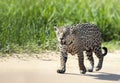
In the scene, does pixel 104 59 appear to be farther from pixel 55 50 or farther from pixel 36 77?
pixel 36 77

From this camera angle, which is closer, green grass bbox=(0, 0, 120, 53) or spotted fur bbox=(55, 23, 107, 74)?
spotted fur bbox=(55, 23, 107, 74)

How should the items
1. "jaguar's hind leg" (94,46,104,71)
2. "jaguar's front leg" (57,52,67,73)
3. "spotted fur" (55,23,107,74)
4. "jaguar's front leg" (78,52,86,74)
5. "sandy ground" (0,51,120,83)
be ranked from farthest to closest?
"jaguar's hind leg" (94,46,104,71)
"jaguar's front leg" (57,52,67,73)
"jaguar's front leg" (78,52,86,74)
"spotted fur" (55,23,107,74)
"sandy ground" (0,51,120,83)

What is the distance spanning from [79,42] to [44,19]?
8.98 ft

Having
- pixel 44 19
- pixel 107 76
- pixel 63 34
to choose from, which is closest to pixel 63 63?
pixel 63 34

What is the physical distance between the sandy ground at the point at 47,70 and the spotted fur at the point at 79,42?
0.19 m

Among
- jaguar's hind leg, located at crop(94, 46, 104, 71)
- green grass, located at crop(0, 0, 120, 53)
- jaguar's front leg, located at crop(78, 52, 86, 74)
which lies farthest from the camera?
green grass, located at crop(0, 0, 120, 53)

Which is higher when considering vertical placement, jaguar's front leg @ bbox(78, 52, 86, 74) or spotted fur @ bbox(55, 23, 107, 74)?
spotted fur @ bbox(55, 23, 107, 74)

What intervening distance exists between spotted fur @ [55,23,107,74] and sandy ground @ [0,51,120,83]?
192 millimetres

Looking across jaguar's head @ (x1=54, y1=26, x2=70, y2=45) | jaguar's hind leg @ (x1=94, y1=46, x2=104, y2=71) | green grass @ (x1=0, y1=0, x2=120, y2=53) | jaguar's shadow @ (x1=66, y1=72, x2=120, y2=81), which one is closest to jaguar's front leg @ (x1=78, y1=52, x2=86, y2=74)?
jaguar's shadow @ (x1=66, y1=72, x2=120, y2=81)

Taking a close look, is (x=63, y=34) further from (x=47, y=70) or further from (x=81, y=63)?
(x=47, y=70)

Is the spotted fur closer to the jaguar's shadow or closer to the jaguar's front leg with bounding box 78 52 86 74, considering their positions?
the jaguar's front leg with bounding box 78 52 86 74

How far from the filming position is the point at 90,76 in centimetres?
811

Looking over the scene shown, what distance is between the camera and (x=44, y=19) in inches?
424

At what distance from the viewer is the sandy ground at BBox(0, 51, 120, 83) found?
777 centimetres
